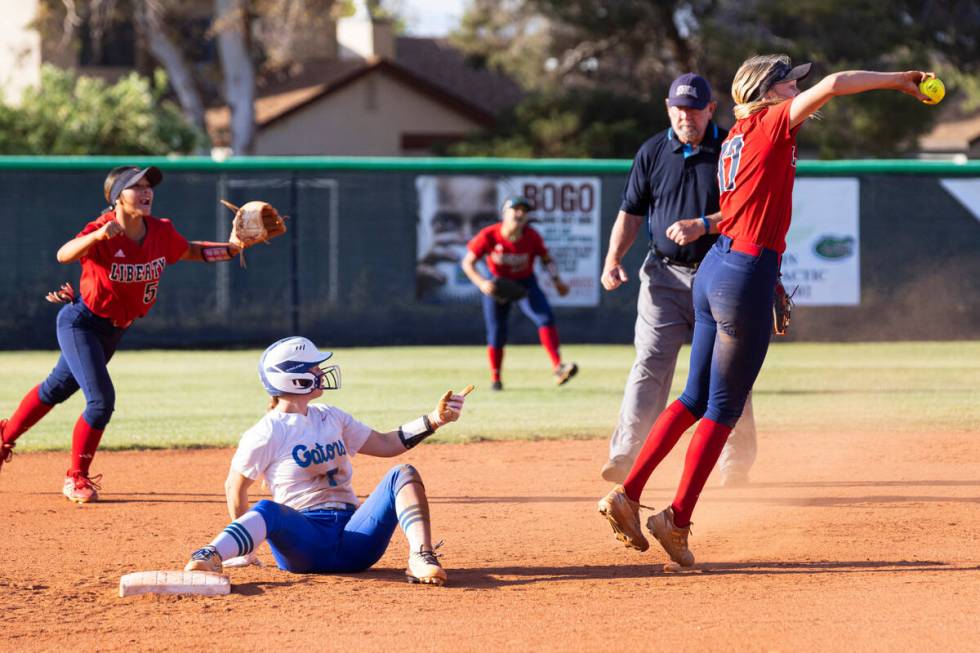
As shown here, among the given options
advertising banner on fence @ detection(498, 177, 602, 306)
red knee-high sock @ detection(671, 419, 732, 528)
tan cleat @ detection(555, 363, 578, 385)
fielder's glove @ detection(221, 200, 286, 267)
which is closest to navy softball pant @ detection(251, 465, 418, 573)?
red knee-high sock @ detection(671, 419, 732, 528)

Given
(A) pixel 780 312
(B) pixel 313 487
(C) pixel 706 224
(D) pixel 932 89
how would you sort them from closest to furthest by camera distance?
(D) pixel 932 89
(B) pixel 313 487
(A) pixel 780 312
(C) pixel 706 224

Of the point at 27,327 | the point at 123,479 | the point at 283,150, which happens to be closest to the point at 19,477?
the point at 123,479

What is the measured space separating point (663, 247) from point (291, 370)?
8.05ft

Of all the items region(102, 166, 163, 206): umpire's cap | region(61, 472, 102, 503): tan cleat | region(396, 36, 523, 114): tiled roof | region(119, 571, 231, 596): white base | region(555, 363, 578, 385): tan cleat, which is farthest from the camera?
region(396, 36, 523, 114): tiled roof

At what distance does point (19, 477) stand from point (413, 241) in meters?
9.55

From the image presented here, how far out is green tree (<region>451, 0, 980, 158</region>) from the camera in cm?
2817

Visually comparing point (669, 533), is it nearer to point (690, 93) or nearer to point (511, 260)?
point (690, 93)

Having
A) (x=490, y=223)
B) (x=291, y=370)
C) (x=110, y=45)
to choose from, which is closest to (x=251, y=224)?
(x=291, y=370)

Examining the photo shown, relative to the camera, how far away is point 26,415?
741 centimetres

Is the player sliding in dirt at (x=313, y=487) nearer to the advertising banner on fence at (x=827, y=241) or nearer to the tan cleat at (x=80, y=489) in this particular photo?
the tan cleat at (x=80, y=489)

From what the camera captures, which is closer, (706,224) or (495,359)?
(706,224)

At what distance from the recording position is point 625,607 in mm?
4914

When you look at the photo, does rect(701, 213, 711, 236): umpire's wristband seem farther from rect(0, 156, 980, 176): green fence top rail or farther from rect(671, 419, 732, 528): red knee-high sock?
rect(0, 156, 980, 176): green fence top rail

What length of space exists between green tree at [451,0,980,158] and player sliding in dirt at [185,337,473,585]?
23160 millimetres
